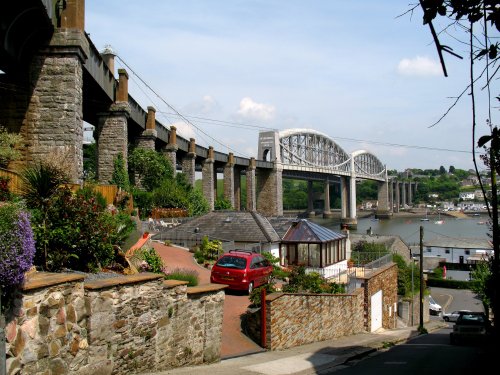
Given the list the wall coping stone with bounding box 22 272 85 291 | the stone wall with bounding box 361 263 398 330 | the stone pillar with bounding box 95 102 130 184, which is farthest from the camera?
the stone pillar with bounding box 95 102 130 184

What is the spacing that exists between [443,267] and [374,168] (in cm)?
9640

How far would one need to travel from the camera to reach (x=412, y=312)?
3497 centimetres

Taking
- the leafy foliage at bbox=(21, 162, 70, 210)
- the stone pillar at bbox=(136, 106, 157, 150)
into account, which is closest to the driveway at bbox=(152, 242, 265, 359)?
the leafy foliage at bbox=(21, 162, 70, 210)

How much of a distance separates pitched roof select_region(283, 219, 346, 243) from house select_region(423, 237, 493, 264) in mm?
48439

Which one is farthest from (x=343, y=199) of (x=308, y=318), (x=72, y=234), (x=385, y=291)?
(x=72, y=234)

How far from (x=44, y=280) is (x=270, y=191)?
8325 cm

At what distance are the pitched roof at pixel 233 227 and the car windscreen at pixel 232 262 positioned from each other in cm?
856

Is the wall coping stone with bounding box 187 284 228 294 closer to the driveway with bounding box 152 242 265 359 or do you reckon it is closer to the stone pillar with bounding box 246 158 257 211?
the driveway with bounding box 152 242 265 359

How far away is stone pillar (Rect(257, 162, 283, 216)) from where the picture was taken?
289 ft

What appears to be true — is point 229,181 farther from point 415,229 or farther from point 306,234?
point 415,229

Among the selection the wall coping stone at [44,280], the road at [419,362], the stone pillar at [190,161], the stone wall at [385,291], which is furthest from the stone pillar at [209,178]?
the wall coping stone at [44,280]

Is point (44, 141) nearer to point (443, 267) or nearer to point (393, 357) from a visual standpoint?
point (393, 357)

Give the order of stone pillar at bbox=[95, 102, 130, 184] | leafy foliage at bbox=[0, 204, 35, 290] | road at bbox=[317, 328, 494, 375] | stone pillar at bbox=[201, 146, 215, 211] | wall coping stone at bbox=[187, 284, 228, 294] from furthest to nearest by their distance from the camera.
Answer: stone pillar at bbox=[201, 146, 215, 211] < stone pillar at bbox=[95, 102, 130, 184] < road at bbox=[317, 328, 494, 375] < wall coping stone at bbox=[187, 284, 228, 294] < leafy foliage at bbox=[0, 204, 35, 290]

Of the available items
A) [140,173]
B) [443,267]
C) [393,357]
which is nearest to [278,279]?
[393,357]
